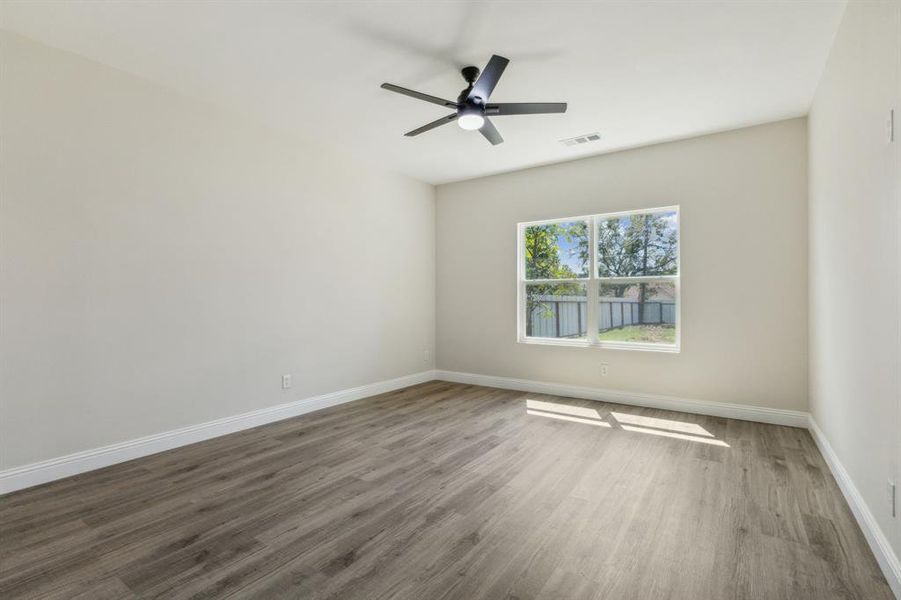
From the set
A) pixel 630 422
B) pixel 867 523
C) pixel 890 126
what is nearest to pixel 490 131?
pixel 890 126

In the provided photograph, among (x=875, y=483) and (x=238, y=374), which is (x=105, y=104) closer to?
(x=238, y=374)

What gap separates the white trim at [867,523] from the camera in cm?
167

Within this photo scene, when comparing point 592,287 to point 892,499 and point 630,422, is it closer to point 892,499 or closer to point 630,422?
point 630,422

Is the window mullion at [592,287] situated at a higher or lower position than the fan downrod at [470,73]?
lower

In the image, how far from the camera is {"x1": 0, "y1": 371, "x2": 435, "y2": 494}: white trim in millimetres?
2621

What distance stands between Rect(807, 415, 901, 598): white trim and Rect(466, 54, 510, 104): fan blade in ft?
9.85

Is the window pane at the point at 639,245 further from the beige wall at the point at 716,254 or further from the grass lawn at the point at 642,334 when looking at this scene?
the grass lawn at the point at 642,334

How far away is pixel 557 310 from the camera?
523 centimetres

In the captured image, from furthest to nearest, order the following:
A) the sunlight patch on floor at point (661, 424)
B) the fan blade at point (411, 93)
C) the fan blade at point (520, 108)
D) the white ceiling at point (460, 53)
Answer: the sunlight patch on floor at point (661, 424) → the fan blade at point (520, 108) → the fan blade at point (411, 93) → the white ceiling at point (460, 53)

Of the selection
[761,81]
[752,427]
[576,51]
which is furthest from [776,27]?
[752,427]

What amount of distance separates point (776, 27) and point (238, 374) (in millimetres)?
4756

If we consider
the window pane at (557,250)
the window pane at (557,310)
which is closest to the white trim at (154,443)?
the window pane at (557,310)

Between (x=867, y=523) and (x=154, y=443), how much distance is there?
14.7 feet

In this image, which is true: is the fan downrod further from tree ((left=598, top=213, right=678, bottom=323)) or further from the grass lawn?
the grass lawn
